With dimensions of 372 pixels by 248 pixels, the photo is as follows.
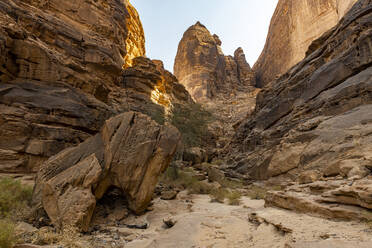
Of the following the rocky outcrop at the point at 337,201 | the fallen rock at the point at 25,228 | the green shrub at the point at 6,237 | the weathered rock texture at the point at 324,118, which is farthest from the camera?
the weathered rock texture at the point at 324,118

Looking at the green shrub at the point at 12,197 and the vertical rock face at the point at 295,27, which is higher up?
the vertical rock face at the point at 295,27

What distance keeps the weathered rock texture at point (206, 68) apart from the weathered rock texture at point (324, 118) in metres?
25.4

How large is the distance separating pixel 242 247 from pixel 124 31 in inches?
995

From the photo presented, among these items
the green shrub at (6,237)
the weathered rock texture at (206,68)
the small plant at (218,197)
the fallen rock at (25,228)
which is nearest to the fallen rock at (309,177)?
the small plant at (218,197)

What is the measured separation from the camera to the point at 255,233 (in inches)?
141

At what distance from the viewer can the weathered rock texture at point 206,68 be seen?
135 feet

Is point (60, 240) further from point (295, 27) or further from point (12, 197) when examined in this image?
point (295, 27)

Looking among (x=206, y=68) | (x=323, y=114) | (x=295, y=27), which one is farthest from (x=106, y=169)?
(x=206, y=68)

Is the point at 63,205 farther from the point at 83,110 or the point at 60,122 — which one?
the point at 83,110

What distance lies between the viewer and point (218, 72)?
143ft

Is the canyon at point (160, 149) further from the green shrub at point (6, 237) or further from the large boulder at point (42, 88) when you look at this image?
the green shrub at point (6, 237)

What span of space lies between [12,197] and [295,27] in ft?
134

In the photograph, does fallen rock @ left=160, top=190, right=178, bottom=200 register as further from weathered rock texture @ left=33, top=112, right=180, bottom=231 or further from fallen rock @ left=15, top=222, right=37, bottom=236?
fallen rock @ left=15, top=222, right=37, bottom=236

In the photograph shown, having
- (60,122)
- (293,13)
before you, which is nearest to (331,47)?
(60,122)
